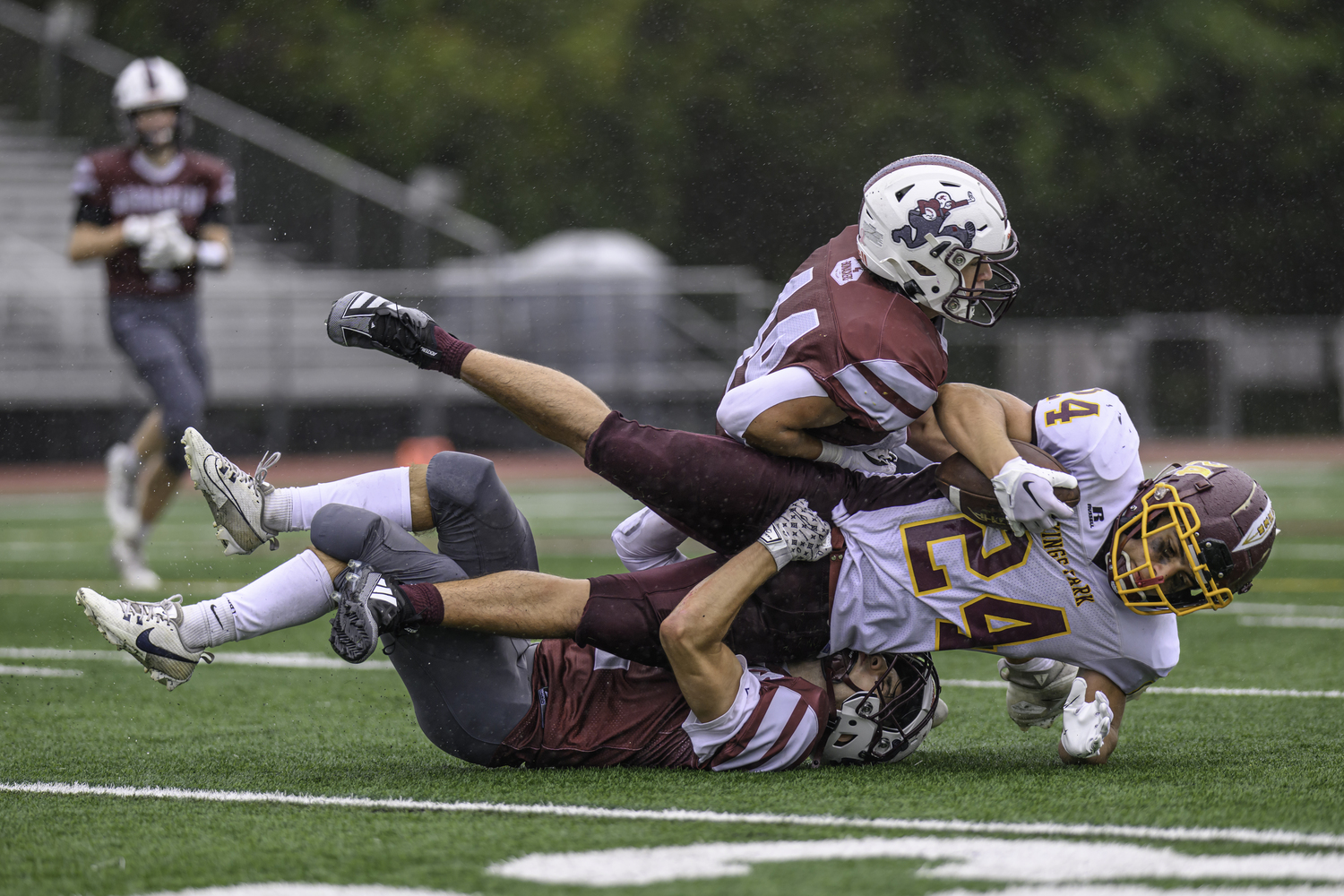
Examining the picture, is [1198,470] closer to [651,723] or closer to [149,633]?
[651,723]

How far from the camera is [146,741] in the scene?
347cm

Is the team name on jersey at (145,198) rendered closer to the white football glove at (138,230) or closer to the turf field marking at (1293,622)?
the white football glove at (138,230)

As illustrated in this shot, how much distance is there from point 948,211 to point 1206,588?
2.87 feet

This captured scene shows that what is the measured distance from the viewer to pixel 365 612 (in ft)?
9.37

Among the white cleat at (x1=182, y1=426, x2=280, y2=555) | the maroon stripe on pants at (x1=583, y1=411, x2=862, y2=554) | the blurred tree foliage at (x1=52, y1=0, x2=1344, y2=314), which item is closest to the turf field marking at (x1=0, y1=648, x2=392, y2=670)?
the white cleat at (x1=182, y1=426, x2=280, y2=555)

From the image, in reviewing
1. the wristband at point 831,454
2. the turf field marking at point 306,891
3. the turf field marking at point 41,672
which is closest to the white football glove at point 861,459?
the wristband at point 831,454

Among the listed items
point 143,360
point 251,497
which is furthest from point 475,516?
point 143,360

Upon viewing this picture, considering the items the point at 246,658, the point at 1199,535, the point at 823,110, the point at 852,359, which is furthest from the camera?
the point at 823,110

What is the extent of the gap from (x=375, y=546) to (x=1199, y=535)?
1.43 meters

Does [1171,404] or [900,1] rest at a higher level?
[900,1]

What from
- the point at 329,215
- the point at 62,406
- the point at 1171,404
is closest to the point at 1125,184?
the point at 1171,404

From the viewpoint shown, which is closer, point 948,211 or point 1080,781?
point 1080,781

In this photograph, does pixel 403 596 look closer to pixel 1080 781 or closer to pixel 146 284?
pixel 1080 781

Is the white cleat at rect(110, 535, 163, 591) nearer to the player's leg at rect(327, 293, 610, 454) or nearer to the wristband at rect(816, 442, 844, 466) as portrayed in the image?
the player's leg at rect(327, 293, 610, 454)
